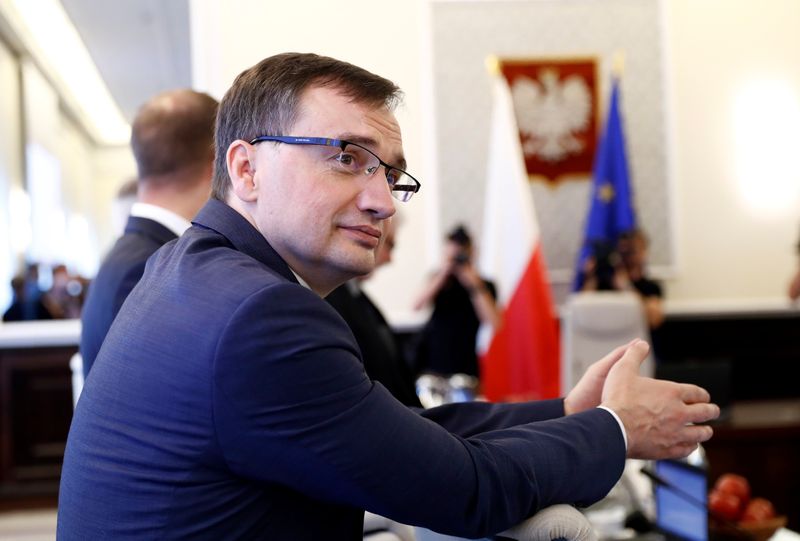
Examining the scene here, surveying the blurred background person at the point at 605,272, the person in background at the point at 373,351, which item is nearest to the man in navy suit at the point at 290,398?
the person in background at the point at 373,351

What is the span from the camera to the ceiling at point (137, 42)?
5844 mm

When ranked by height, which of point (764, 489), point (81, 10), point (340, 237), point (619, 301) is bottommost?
point (764, 489)

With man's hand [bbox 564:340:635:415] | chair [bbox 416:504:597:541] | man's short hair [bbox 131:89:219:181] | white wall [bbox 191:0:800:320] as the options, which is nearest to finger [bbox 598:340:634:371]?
man's hand [bbox 564:340:635:415]

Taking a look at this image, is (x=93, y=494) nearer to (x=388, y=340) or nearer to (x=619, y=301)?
(x=388, y=340)

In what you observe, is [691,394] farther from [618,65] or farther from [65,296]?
[618,65]

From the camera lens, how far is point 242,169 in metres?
1.14

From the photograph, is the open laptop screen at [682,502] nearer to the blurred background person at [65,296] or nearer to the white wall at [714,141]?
the blurred background person at [65,296]

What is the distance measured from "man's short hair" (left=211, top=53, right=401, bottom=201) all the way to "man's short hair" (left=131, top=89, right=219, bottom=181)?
0.98m

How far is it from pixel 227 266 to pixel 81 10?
5.91 m

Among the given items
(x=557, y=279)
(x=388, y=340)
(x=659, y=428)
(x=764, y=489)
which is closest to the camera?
(x=659, y=428)

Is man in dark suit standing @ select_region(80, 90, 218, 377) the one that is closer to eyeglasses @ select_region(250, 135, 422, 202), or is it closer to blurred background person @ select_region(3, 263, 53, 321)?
eyeglasses @ select_region(250, 135, 422, 202)

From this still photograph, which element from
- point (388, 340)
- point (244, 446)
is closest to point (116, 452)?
point (244, 446)

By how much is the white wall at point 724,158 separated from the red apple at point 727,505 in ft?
18.6

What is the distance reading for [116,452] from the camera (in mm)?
995
